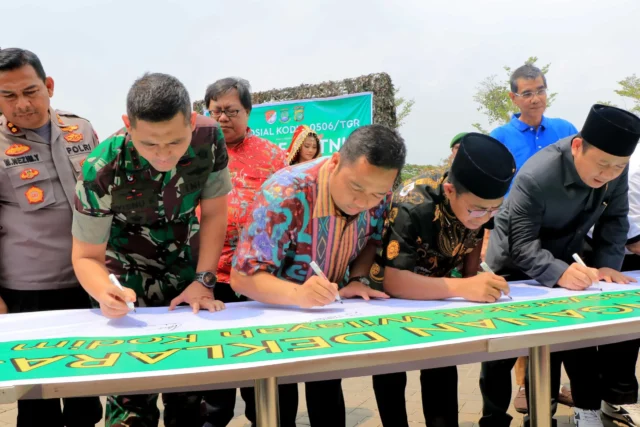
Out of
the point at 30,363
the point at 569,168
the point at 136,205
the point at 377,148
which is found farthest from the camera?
the point at 569,168

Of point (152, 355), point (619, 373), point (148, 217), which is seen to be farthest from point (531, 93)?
point (152, 355)

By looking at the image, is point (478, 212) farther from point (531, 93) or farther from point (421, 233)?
point (531, 93)

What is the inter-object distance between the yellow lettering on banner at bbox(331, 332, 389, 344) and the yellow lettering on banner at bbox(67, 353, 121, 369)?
50 centimetres

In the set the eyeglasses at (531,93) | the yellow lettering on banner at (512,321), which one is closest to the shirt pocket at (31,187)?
the yellow lettering on banner at (512,321)

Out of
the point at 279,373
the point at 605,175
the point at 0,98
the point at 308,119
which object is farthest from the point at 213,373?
the point at 308,119

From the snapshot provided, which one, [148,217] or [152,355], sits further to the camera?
[148,217]

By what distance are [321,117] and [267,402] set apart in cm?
548

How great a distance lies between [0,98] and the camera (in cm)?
210

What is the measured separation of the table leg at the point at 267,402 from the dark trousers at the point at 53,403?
1.06 metres

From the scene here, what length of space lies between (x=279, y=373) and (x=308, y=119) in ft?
18.7

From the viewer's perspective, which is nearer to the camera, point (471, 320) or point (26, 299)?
point (471, 320)

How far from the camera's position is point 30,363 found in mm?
1189

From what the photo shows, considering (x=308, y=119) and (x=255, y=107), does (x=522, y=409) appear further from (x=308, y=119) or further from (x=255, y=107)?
(x=255, y=107)

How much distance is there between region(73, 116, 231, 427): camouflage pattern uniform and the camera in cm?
173
